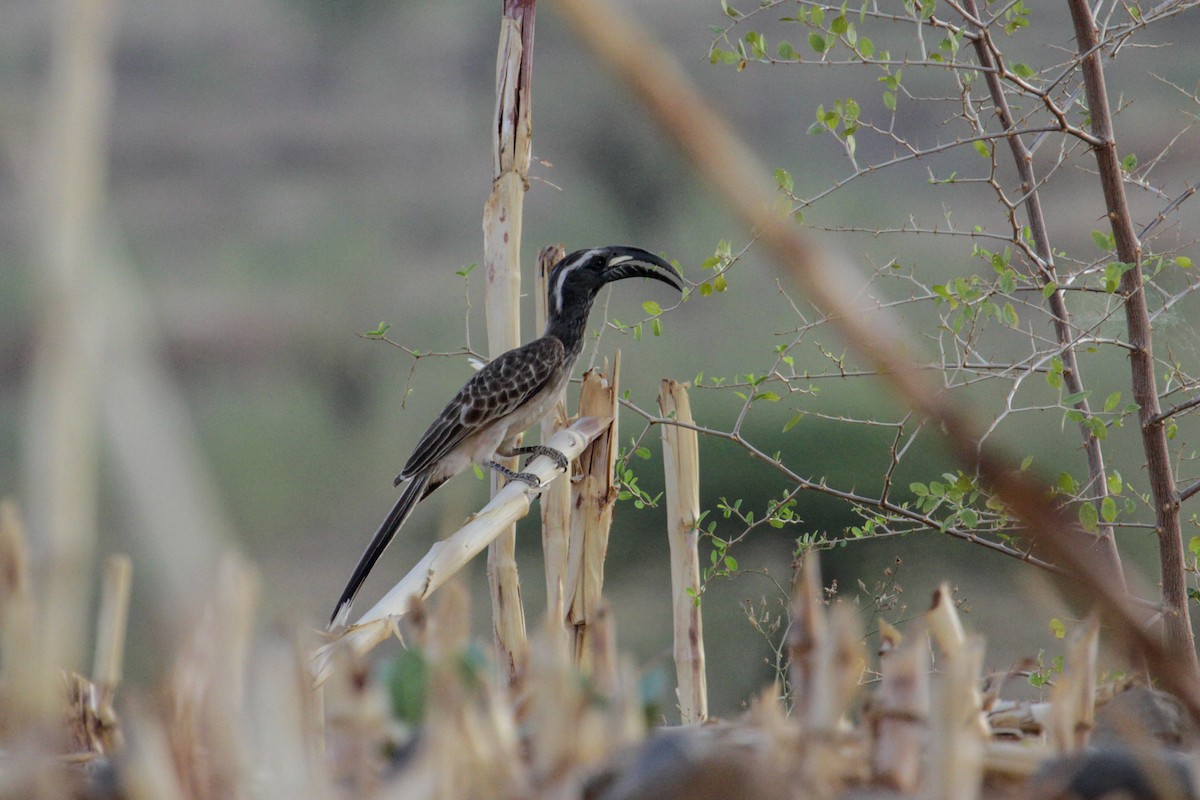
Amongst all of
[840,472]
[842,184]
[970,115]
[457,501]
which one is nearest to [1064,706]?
[457,501]

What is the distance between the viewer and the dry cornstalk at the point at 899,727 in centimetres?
46

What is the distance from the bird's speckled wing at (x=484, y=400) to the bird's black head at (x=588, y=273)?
135mm

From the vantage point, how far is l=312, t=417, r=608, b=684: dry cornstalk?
103cm

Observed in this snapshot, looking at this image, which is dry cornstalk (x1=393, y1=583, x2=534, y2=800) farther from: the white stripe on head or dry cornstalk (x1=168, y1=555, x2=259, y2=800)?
the white stripe on head

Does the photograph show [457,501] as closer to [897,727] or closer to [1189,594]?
[897,727]

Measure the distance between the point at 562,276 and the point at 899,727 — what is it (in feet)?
4.47

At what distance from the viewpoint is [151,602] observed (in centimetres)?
19

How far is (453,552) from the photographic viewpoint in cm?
120

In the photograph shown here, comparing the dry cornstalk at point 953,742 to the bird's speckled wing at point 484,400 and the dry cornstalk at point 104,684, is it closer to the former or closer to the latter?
the dry cornstalk at point 104,684

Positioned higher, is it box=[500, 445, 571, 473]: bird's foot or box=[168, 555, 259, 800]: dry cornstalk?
box=[500, 445, 571, 473]: bird's foot

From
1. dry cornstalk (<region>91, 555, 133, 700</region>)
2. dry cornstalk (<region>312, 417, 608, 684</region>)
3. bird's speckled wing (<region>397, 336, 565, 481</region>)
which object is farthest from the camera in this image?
bird's speckled wing (<region>397, 336, 565, 481</region>)

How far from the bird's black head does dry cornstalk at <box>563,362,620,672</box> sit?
0.68 ft

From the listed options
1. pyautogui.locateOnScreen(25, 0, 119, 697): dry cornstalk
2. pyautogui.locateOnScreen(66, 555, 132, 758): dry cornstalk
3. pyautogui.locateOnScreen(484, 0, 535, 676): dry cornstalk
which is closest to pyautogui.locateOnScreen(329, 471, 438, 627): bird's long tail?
pyautogui.locateOnScreen(484, 0, 535, 676): dry cornstalk

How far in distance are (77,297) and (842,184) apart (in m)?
1.25
